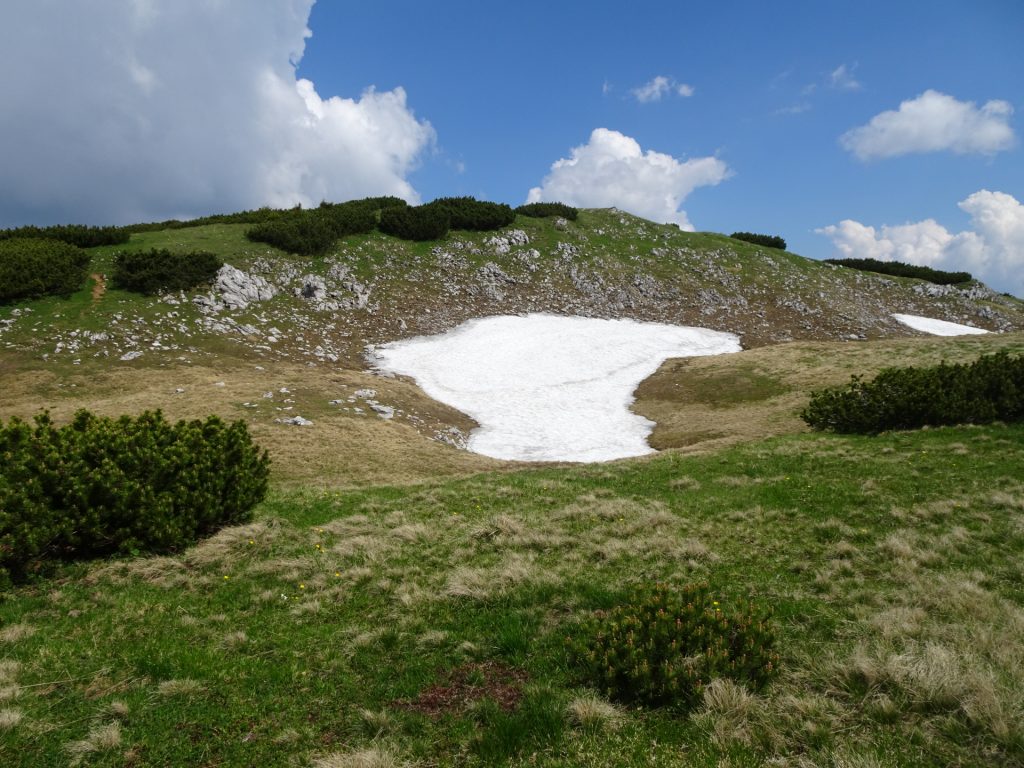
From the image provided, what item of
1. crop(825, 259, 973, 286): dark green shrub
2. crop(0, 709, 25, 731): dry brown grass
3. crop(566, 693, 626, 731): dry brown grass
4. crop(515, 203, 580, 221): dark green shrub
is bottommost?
crop(0, 709, 25, 731): dry brown grass

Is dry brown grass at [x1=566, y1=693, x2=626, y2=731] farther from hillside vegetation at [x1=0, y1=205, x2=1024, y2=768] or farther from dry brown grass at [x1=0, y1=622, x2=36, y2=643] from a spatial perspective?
dry brown grass at [x1=0, y1=622, x2=36, y2=643]

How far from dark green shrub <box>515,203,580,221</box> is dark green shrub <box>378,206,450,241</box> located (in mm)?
14099

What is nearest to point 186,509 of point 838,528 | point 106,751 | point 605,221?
point 106,751

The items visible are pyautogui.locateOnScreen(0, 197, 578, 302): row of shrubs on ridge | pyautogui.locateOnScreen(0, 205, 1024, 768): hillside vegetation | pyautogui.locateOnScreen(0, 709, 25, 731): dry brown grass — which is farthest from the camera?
pyautogui.locateOnScreen(0, 197, 578, 302): row of shrubs on ridge

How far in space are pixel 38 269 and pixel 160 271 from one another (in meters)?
6.11

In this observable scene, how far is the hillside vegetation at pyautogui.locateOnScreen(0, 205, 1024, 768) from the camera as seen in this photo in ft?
17.8

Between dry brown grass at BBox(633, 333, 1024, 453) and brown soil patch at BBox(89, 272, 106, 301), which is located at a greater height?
brown soil patch at BBox(89, 272, 106, 301)

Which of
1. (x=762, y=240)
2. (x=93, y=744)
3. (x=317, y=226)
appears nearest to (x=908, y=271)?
Result: (x=762, y=240)

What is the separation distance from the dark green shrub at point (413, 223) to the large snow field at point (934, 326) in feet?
160

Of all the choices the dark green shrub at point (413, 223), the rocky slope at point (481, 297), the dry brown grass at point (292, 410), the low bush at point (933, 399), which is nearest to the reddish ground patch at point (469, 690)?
the dry brown grass at point (292, 410)

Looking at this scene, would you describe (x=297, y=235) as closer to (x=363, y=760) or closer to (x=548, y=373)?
(x=548, y=373)

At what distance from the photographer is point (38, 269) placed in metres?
31.0

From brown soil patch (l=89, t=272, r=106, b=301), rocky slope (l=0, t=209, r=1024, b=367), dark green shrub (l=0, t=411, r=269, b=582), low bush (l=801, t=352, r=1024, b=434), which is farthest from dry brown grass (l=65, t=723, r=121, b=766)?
brown soil patch (l=89, t=272, r=106, b=301)

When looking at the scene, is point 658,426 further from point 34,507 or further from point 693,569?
point 34,507
